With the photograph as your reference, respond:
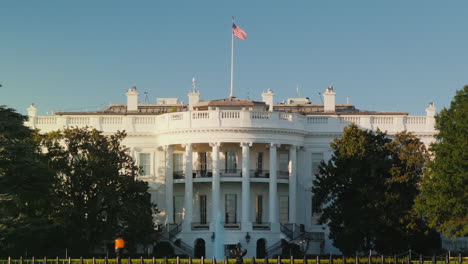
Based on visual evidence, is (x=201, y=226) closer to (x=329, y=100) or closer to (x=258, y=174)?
(x=258, y=174)

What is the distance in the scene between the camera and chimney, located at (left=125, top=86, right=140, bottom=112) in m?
101

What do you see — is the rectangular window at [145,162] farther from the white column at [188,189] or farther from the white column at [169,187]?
the white column at [188,189]

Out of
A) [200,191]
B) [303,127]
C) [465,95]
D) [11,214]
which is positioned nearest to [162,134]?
[200,191]

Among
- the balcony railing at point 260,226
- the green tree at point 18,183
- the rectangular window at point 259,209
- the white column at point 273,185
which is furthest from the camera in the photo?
the rectangular window at point 259,209

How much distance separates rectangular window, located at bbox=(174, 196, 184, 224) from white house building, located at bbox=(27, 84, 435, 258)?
0.26 ft

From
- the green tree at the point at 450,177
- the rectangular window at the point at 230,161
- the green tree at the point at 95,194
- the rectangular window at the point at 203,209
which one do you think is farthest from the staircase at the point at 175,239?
the green tree at the point at 450,177

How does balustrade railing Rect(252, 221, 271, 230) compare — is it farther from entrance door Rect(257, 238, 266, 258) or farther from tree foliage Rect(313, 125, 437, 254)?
tree foliage Rect(313, 125, 437, 254)

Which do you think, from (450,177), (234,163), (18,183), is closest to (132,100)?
(234,163)

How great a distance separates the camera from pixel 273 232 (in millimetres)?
90312

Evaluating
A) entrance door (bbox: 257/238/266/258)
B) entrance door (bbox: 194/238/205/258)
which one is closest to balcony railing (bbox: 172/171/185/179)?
entrance door (bbox: 194/238/205/258)

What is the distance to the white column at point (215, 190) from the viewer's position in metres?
89.8

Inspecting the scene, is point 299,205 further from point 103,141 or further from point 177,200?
point 103,141

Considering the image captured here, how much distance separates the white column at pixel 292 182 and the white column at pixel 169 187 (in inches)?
366

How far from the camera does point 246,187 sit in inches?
3563
